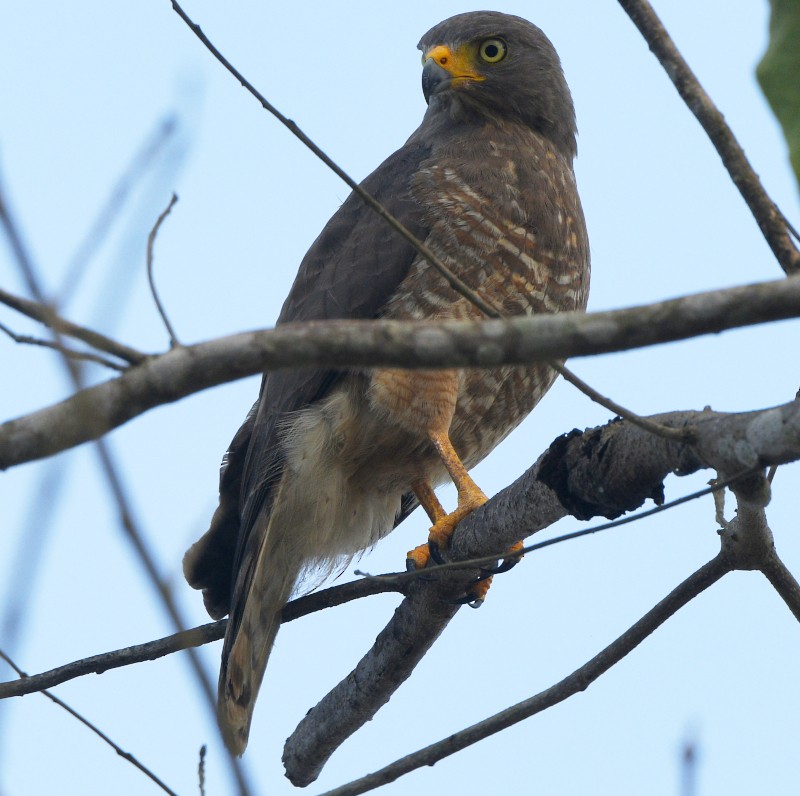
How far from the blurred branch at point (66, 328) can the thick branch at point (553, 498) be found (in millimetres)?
1255

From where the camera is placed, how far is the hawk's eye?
17.5 ft

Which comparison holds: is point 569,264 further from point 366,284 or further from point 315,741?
point 315,741

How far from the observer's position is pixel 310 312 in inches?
189

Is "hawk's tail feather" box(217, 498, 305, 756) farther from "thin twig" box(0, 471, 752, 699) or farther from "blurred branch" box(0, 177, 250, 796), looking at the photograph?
"blurred branch" box(0, 177, 250, 796)

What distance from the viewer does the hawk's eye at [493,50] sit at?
5340mm

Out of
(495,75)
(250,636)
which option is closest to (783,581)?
(250,636)

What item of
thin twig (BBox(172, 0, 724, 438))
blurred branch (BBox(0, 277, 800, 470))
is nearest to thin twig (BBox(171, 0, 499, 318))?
thin twig (BBox(172, 0, 724, 438))

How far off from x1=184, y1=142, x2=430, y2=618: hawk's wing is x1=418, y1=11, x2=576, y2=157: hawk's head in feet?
1.12

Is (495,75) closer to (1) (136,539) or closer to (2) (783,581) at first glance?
(2) (783,581)

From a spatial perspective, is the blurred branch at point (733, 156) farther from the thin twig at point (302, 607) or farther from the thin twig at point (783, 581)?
the thin twig at point (783, 581)

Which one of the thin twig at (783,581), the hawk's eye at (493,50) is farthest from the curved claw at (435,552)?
the hawk's eye at (493,50)

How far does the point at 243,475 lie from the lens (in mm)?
4789

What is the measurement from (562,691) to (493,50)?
3.23 meters

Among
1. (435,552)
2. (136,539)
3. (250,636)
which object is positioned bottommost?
(136,539)
